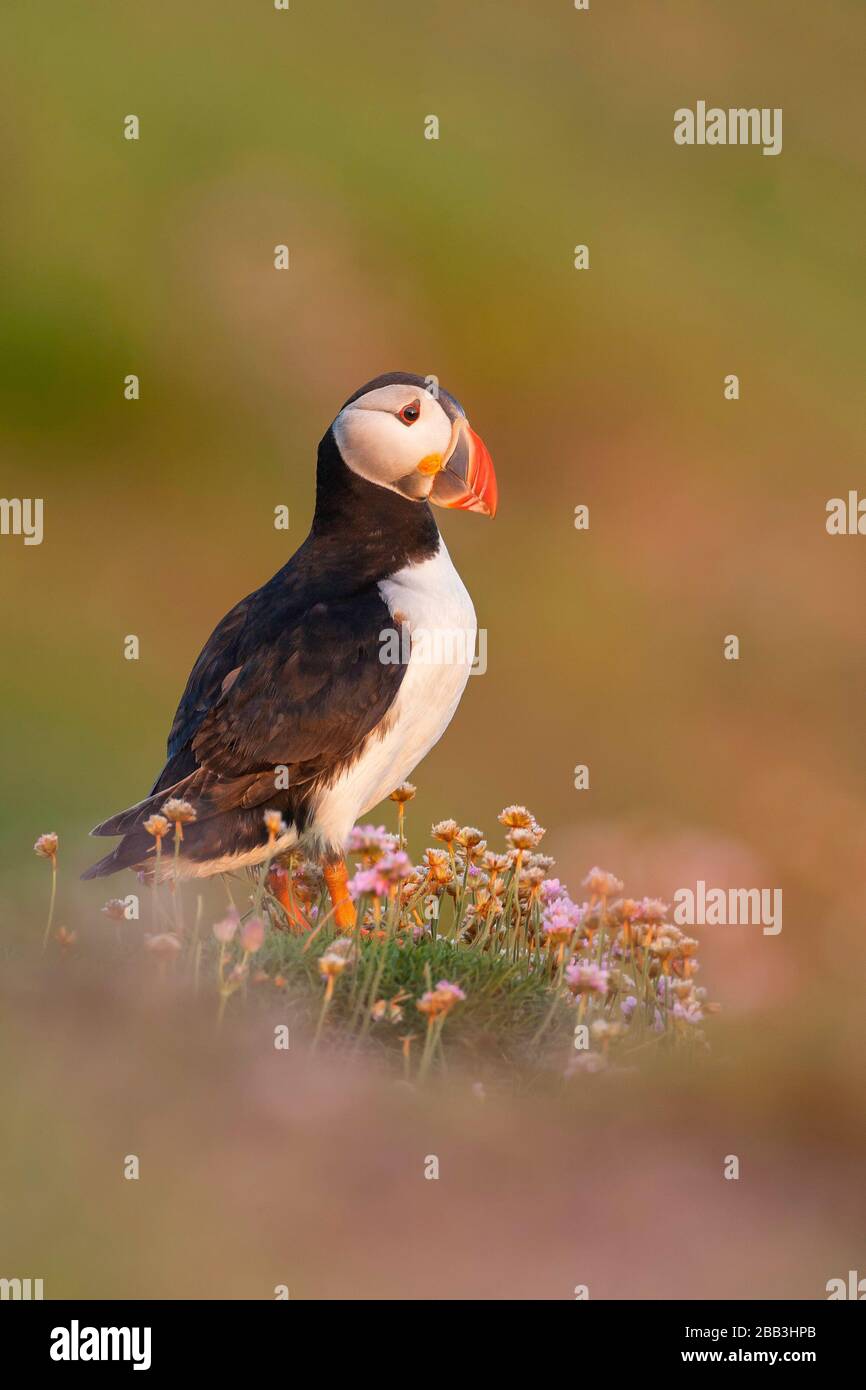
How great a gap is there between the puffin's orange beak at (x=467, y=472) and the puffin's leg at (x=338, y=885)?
6.17 feet

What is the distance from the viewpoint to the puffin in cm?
755

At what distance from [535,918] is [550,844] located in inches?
204

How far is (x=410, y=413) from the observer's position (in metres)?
8.19

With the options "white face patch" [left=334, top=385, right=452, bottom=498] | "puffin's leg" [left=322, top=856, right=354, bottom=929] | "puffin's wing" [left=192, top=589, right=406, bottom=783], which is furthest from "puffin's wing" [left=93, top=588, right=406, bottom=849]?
"white face patch" [left=334, top=385, right=452, bottom=498]

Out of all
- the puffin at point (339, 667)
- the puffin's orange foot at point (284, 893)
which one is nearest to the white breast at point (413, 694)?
the puffin at point (339, 667)

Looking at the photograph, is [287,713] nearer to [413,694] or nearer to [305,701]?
[305,701]

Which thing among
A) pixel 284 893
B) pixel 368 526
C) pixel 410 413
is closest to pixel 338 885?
pixel 284 893

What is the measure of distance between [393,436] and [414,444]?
0.11 meters

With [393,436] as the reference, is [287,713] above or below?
below

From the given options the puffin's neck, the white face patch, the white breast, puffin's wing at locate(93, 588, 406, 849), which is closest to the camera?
puffin's wing at locate(93, 588, 406, 849)

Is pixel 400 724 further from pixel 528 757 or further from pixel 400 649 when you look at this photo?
pixel 528 757

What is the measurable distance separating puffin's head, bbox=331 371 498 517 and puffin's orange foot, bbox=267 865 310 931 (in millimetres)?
1983

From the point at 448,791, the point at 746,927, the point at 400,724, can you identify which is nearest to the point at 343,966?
the point at 400,724

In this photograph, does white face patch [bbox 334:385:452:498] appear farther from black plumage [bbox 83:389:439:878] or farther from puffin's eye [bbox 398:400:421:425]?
black plumage [bbox 83:389:439:878]
